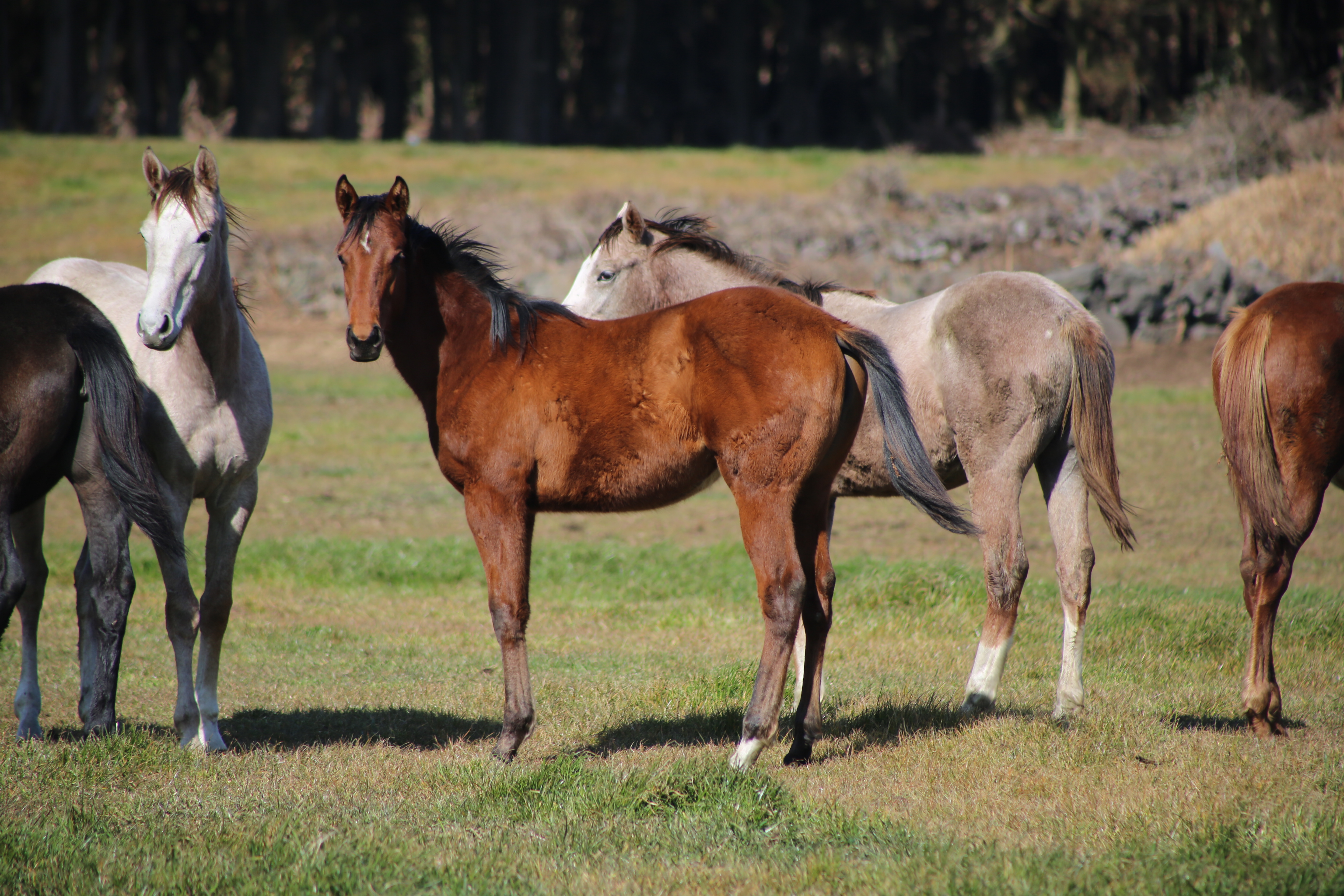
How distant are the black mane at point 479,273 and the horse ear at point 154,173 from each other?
35.9 inches

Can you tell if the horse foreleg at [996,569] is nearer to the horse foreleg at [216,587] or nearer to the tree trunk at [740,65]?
the horse foreleg at [216,587]

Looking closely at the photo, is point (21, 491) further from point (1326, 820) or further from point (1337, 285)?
point (1337, 285)

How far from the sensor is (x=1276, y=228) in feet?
68.0

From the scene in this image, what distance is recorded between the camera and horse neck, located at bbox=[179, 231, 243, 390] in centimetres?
506

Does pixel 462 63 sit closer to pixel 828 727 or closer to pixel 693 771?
pixel 828 727

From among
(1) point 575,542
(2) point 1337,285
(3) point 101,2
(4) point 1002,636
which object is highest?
(3) point 101,2

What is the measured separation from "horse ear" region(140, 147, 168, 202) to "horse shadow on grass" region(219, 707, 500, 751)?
105 inches

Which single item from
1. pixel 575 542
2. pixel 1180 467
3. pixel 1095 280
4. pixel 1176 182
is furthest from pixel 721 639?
pixel 1176 182

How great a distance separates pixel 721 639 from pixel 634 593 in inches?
59.8

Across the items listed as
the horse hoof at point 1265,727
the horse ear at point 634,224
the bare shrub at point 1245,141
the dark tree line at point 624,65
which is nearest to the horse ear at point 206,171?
the horse ear at point 634,224

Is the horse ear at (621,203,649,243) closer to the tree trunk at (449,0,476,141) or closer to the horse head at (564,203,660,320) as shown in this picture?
the horse head at (564,203,660,320)

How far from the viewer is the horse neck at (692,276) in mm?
6410

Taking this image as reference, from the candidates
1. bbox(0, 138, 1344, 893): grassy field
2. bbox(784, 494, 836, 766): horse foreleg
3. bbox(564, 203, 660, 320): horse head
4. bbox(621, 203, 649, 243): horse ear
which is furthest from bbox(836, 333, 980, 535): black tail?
bbox(621, 203, 649, 243): horse ear

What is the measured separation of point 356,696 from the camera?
647 centimetres
